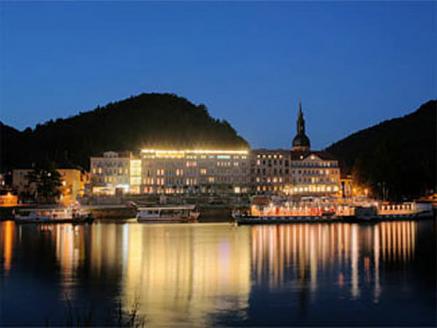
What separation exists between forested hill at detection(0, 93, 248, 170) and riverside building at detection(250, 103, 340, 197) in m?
29.5

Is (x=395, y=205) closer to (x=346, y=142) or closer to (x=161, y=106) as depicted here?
(x=346, y=142)

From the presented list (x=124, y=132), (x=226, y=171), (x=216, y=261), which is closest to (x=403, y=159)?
(x=226, y=171)

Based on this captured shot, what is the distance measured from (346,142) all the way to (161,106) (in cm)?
5410

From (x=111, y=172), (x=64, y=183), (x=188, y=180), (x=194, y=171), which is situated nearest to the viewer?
(x=64, y=183)

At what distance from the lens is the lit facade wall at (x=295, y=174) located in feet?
374

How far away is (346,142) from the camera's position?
526ft

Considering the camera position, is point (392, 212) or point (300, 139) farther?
point (300, 139)

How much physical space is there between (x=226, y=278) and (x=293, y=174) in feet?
274

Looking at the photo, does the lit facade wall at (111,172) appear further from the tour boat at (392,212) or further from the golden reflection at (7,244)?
the tour boat at (392,212)

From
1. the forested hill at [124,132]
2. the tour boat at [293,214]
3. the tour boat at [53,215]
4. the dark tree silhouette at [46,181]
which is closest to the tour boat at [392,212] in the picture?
the tour boat at [293,214]

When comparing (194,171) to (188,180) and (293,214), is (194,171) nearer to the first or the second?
(188,180)

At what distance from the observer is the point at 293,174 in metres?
114

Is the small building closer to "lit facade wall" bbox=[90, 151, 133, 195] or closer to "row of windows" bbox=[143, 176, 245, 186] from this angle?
"lit facade wall" bbox=[90, 151, 133, 195]

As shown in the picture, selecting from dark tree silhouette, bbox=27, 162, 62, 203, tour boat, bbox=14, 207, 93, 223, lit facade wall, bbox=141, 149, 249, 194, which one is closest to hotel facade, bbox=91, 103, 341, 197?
lit facade wall, bbox=141, 149, 249, 194
